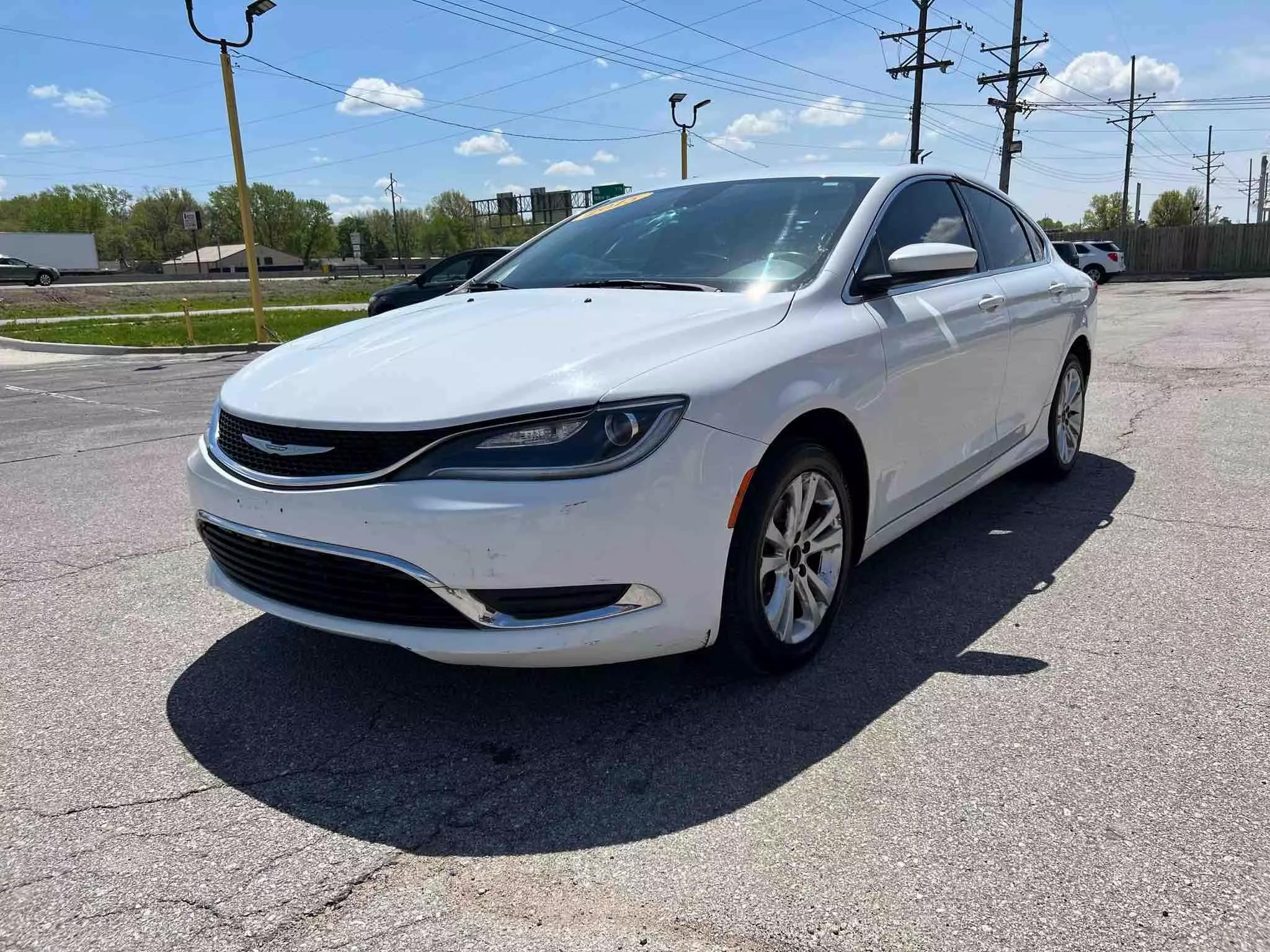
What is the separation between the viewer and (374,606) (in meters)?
2.55

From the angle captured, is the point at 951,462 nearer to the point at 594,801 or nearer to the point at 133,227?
the point at 594,801

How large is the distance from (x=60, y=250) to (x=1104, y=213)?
11466 cm

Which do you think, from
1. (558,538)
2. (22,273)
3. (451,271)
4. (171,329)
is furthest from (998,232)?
(22,273)

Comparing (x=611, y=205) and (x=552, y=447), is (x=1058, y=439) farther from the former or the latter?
(x=552, y=447)

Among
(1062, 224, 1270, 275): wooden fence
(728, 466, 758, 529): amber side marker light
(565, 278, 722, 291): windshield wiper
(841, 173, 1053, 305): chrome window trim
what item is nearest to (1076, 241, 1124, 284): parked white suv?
(1062, 224, 1270, 275): wooden fence

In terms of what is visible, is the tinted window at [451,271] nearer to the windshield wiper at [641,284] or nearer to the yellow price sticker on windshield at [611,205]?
the yellow price sticker on windshield at [611,205]

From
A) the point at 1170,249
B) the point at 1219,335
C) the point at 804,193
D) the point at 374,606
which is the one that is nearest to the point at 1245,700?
the point at 804,193

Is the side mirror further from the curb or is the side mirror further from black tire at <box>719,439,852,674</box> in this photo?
the curb

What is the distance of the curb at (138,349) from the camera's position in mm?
16531

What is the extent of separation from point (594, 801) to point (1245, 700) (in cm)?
202

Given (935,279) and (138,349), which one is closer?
(935,279)

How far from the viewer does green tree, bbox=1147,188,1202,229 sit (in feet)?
316

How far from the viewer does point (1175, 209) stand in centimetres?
10025

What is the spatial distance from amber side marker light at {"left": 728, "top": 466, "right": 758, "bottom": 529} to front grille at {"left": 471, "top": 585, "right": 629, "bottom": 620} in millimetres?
370
